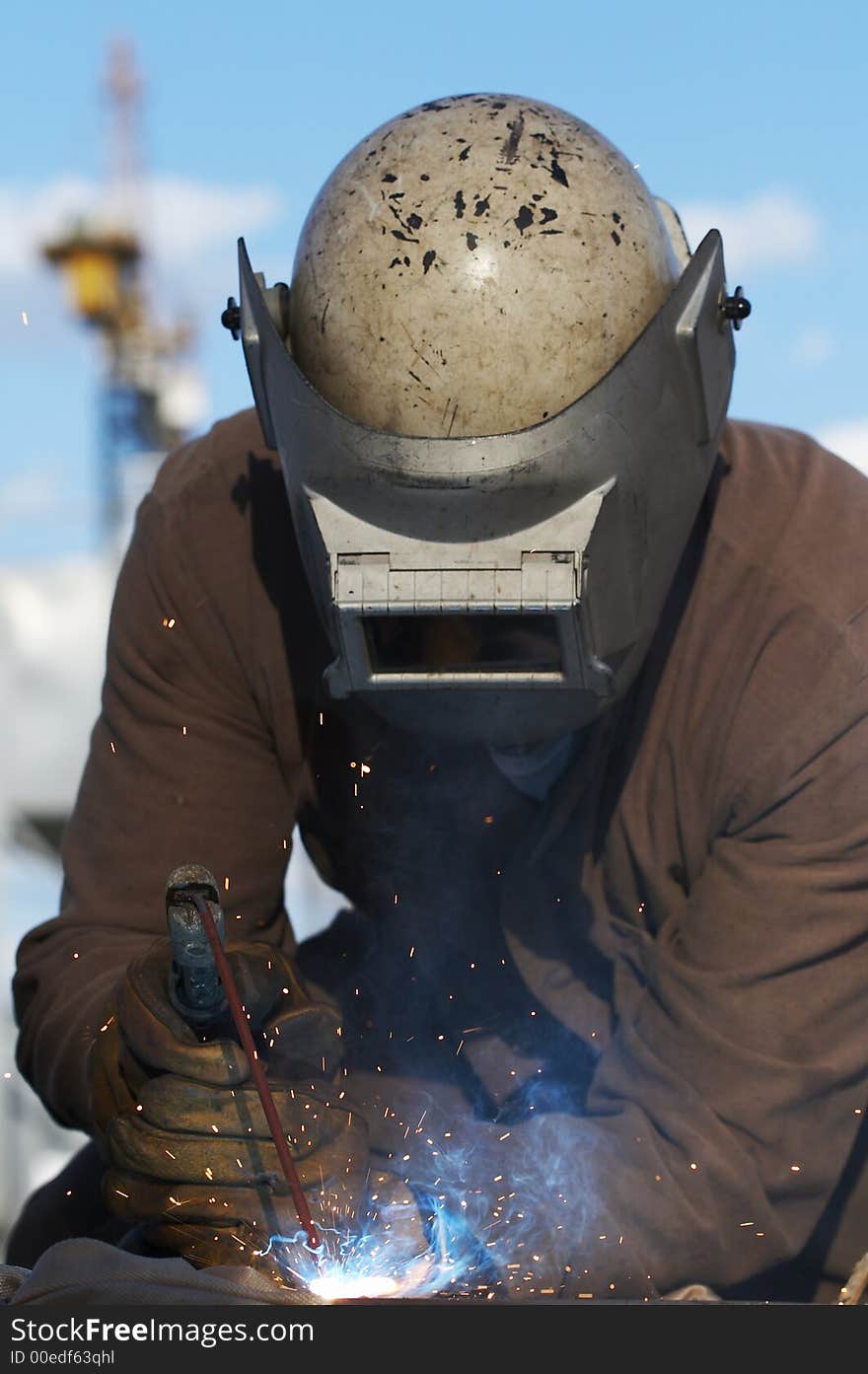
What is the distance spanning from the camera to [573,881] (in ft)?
8.39

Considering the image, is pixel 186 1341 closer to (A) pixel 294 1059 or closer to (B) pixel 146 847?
(A) pixel 294 1059

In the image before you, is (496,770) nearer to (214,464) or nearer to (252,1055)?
(214,464)

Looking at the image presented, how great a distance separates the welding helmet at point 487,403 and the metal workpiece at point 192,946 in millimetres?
300

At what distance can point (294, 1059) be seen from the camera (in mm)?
2211

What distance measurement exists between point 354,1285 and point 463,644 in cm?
69

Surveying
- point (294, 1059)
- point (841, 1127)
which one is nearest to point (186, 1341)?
point (294, 1059)

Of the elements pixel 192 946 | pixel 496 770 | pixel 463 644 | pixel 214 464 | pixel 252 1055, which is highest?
pixel 214 464

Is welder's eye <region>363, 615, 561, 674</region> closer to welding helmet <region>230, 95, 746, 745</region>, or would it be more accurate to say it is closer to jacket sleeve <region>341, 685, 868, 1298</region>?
welding helmet <region>230, 95, 746, 745</region>

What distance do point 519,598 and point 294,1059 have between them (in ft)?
2.00

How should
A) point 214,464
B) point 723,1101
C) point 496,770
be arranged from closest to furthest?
point 723,1101 → point 496,770 → point 214,464

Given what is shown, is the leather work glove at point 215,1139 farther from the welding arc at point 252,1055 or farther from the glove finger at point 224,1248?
the welding arc at point 252,1055

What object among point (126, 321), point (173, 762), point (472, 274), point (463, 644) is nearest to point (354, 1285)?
point (463, 644)

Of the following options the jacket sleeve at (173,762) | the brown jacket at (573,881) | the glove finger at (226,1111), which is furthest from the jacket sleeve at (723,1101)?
the jacket sleeve at (173,762)

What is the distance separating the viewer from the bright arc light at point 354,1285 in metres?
1.98
